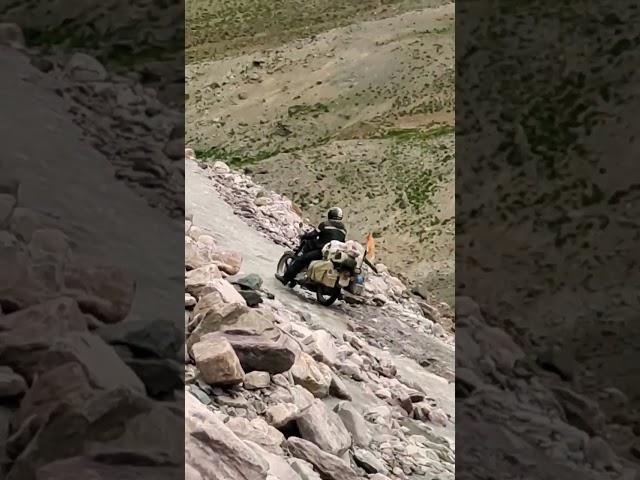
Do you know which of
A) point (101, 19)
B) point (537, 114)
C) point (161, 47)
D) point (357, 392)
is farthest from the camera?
point (537, 114)

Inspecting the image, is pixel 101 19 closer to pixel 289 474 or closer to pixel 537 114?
pixel 289 474

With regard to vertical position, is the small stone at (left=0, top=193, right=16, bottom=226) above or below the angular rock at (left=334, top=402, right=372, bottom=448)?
above

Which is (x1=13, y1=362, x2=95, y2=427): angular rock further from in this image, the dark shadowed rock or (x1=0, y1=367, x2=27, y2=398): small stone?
the dark shadowed rock

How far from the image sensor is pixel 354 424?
4.61 metres

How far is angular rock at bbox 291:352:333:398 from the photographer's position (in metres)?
4.68

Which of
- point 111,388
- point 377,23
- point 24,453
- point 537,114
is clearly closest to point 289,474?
point 111,388

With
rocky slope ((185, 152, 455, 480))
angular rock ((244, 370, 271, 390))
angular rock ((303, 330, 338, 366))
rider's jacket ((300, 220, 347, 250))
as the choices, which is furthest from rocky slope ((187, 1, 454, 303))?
angular rock ((244, 370, 271, 390))

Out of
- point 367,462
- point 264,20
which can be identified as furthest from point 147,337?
point 264,20

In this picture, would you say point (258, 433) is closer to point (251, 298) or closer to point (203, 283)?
point (203, 283)

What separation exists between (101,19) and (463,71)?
7.14 m

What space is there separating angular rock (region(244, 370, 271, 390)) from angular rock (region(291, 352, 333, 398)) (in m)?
0.37

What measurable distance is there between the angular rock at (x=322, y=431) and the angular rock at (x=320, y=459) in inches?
4.4

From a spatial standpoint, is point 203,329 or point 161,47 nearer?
point 203,329

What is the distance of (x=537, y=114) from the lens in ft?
32.4
